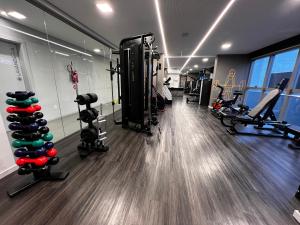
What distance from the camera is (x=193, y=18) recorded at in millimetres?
2955

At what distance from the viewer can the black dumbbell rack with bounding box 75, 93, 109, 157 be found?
83.8 inches

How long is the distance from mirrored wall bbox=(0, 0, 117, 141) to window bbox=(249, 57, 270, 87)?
6.72 meters

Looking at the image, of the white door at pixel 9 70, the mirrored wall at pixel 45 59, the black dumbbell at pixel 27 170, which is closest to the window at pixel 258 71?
the mirrored wall at pixel 45 59

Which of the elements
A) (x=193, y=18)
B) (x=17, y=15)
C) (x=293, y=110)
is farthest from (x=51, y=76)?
(x=293, y=110)

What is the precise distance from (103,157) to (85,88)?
3.55 metres

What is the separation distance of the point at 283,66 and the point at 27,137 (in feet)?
25.1

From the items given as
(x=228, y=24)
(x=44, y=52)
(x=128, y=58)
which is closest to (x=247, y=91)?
(x=228, y=24)

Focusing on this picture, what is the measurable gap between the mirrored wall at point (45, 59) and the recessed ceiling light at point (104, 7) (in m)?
1.13

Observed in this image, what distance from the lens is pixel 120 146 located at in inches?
105

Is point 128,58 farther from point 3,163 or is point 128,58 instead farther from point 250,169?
point 250,169

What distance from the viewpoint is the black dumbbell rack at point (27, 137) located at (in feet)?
4.56

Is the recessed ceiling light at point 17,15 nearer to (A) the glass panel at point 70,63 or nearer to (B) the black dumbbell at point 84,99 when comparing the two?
(A) the glass panel at point 70,63

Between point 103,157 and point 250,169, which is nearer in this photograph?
point 250,169

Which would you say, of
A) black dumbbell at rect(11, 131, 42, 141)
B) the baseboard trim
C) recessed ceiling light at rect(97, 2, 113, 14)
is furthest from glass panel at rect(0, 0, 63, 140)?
black dumbbell at rect(11, 131, 42, 141)
